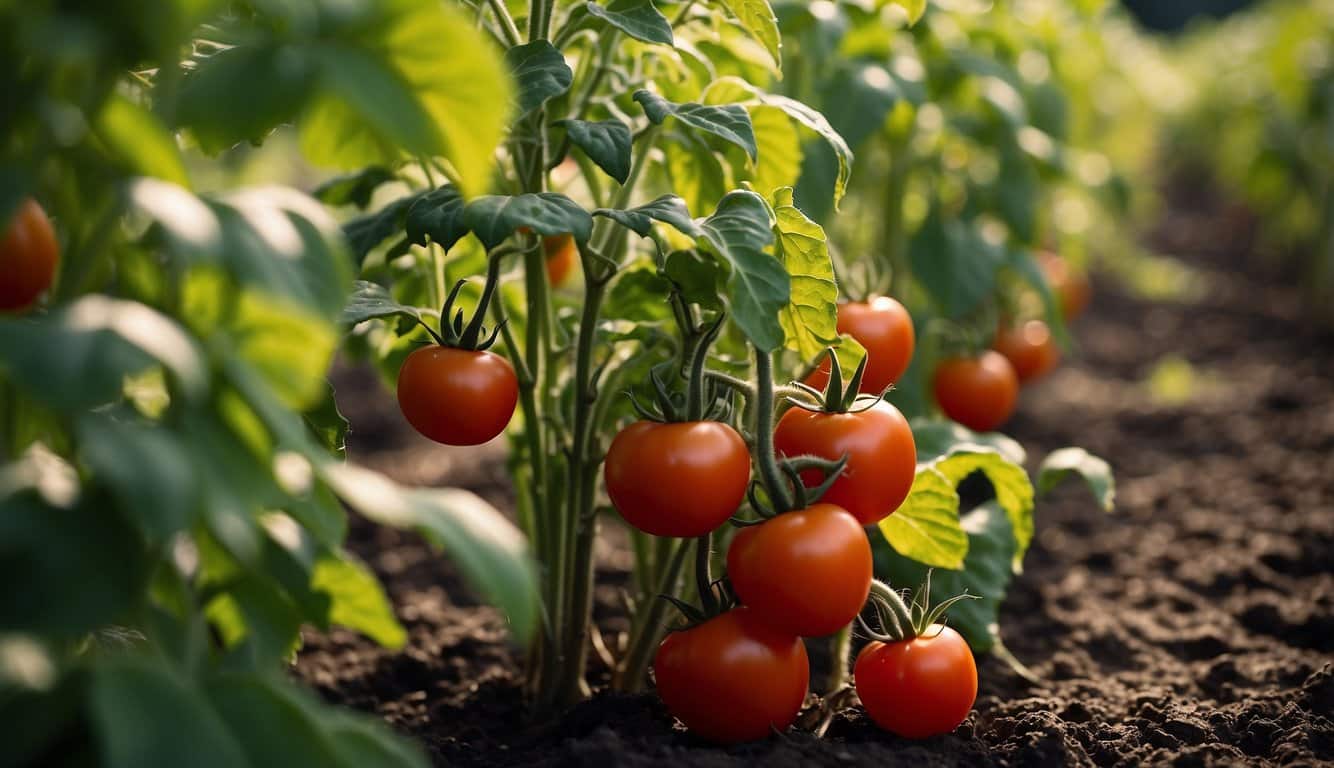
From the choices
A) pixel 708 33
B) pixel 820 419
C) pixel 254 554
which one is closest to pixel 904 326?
pixel 820 419

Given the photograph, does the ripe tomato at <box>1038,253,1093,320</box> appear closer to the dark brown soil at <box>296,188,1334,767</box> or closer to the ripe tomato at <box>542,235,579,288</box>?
the dark brown soil at <box>296,188,1334,767</box>

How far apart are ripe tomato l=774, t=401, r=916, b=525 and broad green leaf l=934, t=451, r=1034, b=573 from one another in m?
0.30

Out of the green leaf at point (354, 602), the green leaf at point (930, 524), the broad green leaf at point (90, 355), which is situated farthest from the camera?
the green leaf at point (930, 524)

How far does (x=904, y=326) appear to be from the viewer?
177 centimetres

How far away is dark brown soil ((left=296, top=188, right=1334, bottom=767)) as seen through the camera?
164cm

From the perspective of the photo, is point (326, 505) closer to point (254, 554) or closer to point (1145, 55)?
point (254, 554)

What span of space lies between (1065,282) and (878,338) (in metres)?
2.09

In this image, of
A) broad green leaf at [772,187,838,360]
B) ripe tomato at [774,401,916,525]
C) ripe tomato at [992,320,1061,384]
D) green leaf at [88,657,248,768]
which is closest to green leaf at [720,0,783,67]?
broad green leaf at [772,187,838,360]

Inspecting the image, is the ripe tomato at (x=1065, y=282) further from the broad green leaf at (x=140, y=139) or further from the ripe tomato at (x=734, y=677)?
the broad green leaf at (x=140, y=139)

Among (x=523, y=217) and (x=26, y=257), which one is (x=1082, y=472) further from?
(x=26, y=257)

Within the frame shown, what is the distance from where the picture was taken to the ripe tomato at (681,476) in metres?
1.36

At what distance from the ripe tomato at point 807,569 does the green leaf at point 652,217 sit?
1.16 feet

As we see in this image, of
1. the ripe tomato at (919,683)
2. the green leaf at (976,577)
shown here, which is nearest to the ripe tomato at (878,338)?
Result: the green leaf at (976,577)

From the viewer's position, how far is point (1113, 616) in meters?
2.42
